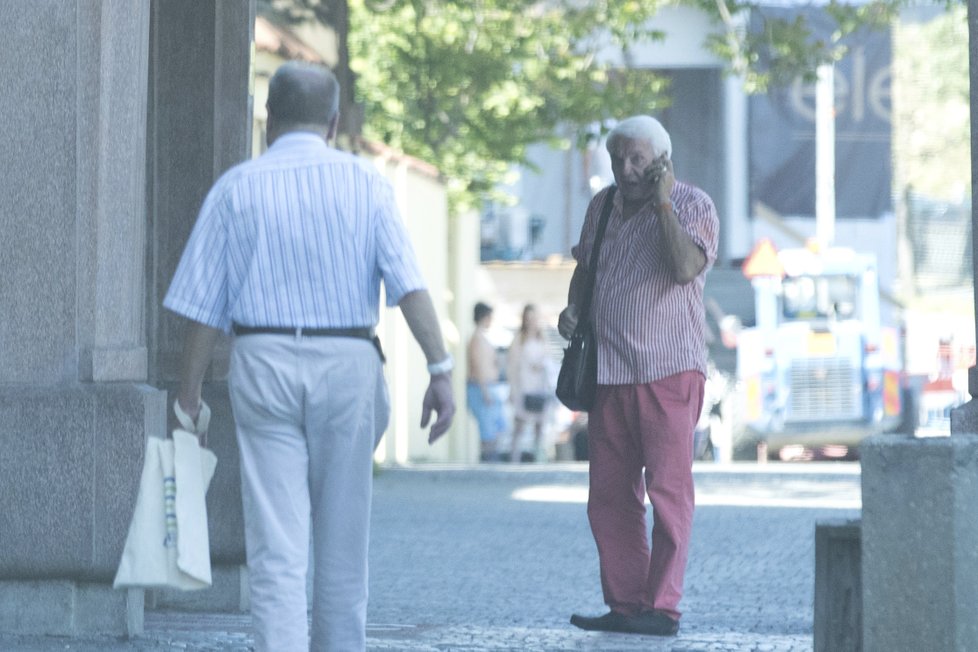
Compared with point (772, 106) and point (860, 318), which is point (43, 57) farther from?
point (772, 106)

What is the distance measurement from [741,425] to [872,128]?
60.9ft

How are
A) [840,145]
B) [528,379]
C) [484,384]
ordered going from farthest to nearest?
[840,145], [528,379], [484,384]

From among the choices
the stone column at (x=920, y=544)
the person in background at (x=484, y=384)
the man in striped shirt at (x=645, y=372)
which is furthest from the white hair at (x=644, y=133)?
the person in background at (x=484, y=384)

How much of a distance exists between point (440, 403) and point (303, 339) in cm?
39

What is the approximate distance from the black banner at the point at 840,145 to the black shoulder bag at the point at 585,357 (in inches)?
1410

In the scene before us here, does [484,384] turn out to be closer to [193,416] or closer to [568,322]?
[568,322]

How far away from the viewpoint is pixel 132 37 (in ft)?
24.1

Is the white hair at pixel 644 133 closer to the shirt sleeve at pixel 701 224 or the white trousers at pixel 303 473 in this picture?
the shirt sleeve at pixel 701 224

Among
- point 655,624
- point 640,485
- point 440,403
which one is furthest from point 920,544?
point 640,485

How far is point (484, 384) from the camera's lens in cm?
2333

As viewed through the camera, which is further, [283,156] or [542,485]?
[542,485]

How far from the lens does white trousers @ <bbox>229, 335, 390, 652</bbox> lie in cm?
532

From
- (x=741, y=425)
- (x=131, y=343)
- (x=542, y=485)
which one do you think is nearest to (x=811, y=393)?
(x=741, y=425)

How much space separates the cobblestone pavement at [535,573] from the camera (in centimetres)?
729
